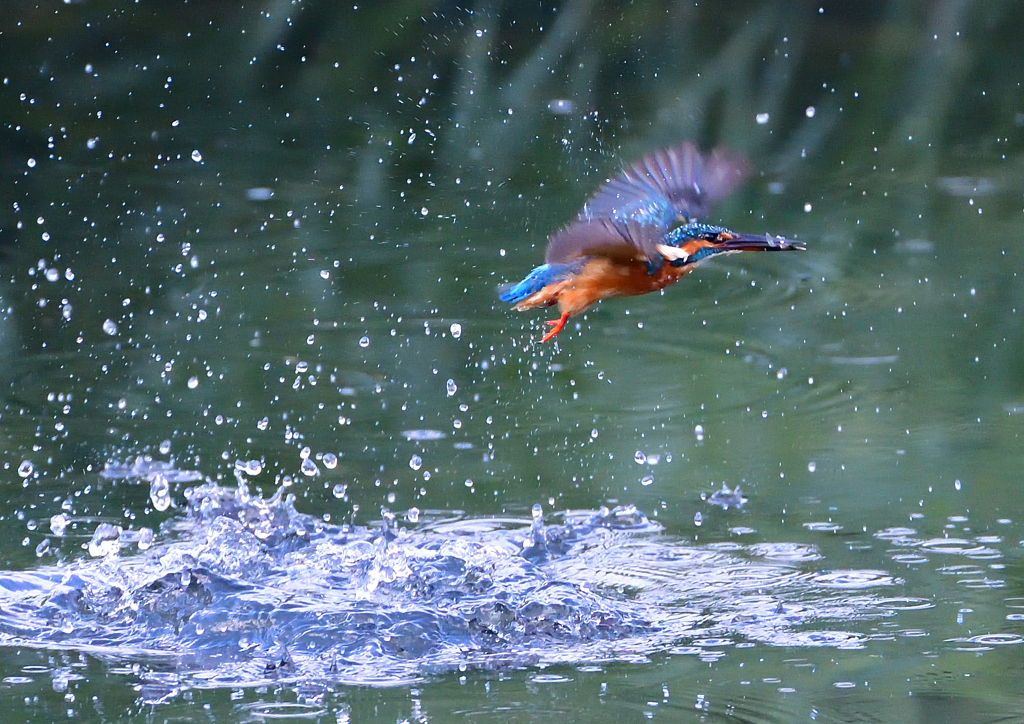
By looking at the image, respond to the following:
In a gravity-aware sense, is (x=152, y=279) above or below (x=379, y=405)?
above

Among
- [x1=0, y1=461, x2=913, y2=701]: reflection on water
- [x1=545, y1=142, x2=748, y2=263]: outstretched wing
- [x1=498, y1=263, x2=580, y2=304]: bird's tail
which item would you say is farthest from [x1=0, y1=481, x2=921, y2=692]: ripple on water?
[x1=545, y1=142, x2=748, y2=263]: outstretched wing

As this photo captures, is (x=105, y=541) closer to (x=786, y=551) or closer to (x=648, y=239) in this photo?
(x=648, y=239)

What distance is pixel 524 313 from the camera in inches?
185

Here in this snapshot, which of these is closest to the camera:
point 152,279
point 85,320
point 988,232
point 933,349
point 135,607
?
point 135,607

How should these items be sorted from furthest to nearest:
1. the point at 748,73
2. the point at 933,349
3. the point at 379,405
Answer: the point at 748,73 < the point at 933,349 < the point at 379,405

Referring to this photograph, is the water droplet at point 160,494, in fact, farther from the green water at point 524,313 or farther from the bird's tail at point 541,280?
the bird's tail at point 541,280

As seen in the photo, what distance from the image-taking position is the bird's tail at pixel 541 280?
9.54 feet

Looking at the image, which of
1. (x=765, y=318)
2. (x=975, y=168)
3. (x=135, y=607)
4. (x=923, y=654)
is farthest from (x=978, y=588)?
(x=975, y=168)

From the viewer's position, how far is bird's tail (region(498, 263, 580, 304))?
2908mm

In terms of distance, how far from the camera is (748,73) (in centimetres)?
770

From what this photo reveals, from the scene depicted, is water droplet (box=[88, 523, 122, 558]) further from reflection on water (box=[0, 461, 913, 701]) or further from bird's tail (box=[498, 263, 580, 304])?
bird's tail (box=[498, 263, 580, 304])

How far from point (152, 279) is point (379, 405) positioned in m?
1.35

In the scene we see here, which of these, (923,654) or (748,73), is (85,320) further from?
(748,73)

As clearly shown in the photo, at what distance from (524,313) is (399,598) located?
2.06 metres
